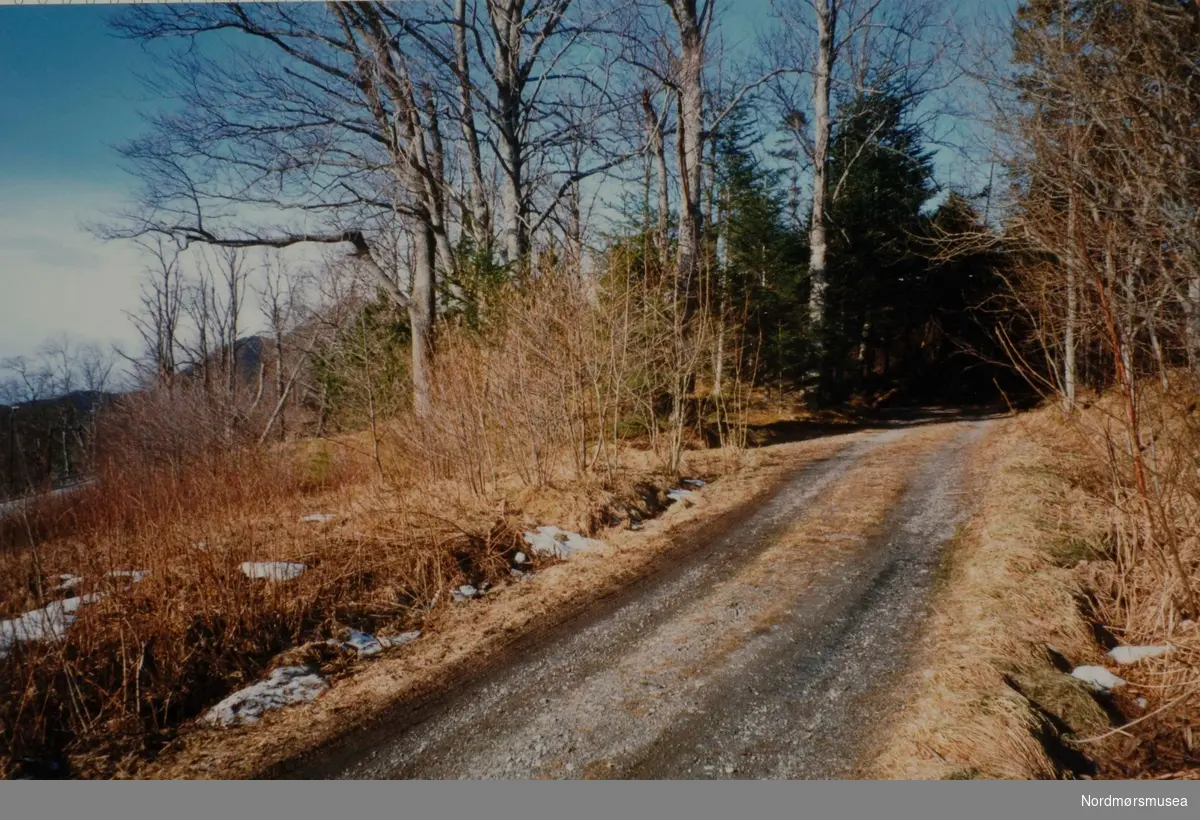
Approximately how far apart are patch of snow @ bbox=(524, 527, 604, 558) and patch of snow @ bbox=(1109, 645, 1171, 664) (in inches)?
152

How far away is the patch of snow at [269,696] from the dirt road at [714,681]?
81 centimetres

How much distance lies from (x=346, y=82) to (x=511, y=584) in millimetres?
8982

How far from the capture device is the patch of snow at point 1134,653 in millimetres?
3229

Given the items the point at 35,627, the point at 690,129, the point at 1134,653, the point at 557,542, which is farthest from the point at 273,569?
the point at 690,129

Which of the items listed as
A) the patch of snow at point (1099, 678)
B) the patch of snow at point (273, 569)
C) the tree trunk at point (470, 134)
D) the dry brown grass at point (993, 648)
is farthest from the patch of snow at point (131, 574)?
the tree trunk at point (470, 134)

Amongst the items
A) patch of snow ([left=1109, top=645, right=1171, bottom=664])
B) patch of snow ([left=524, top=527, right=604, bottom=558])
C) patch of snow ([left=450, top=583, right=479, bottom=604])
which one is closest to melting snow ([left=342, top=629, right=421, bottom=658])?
patch of snow ([left=450, top=583, right=479, bottom=604])

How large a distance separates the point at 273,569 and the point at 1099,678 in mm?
5228

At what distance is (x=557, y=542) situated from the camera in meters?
5.98

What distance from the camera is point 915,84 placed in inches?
677

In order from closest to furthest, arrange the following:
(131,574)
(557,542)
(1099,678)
→ (1099,678) → (131,574) → (557,542)

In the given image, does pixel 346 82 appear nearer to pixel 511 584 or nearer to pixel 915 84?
pixel 511 584

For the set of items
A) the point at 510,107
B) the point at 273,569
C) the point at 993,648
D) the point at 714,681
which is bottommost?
the point at 714,681

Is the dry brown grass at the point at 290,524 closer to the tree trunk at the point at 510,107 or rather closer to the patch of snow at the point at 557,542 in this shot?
the patch of snow at the point at 557,542

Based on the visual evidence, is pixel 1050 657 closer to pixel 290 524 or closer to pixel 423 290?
pixel 290 524
